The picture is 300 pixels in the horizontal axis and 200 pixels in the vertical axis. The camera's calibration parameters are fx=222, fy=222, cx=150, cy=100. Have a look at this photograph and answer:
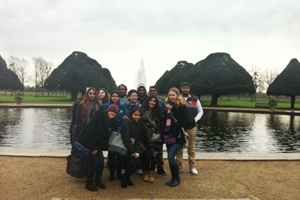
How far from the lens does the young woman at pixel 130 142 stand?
3.95 metres

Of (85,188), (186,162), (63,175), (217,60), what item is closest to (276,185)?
→ (186,162)

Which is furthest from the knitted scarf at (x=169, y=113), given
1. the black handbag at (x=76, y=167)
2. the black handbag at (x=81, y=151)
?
the black handbag at (x=76, y=167)

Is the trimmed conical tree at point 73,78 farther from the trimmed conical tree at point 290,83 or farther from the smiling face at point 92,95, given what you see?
the smiling face at point 92,95

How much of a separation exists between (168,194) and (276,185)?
6.83ft

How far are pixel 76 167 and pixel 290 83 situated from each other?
1336 inches

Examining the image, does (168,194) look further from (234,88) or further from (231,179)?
(234,88)

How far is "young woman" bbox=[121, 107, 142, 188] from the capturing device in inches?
155

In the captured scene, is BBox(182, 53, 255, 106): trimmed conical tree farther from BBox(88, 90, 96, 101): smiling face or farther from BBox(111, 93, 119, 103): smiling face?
BBox(88, 90, 96, 101): smiling face

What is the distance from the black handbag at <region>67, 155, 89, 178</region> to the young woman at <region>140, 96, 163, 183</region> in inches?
42.3

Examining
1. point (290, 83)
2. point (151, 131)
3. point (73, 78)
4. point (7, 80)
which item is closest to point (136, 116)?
point (151, 131)

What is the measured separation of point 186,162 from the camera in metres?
5.58

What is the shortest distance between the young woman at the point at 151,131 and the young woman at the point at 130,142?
0.46 feet

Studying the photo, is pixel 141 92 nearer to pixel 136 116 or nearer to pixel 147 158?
pixel 136 116

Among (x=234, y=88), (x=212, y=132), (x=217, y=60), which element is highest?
(x=217, y=60)
